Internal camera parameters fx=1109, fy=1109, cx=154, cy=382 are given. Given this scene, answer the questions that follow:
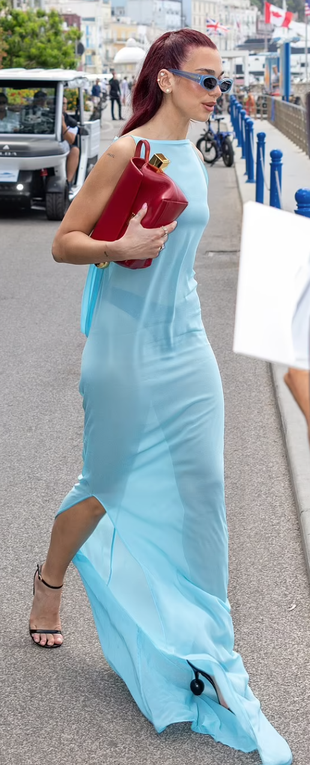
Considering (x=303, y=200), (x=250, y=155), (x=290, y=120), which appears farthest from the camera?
(x=290, y=120)

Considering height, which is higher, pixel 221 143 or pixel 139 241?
pixel 139 241

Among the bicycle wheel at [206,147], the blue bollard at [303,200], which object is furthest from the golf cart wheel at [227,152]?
the blue bollard at [303,200]

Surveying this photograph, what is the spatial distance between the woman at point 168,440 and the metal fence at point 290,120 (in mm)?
20645

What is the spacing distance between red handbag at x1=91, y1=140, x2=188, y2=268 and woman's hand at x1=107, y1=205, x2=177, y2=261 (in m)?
0.02

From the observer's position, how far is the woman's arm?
8.93 feet

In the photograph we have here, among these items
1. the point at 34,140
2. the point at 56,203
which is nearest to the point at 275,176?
the point at 56,203

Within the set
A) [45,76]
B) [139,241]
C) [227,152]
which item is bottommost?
[227,152]

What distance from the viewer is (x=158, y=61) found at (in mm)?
2955

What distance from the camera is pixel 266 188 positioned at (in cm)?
1864

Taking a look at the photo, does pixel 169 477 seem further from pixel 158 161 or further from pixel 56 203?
pixel 56 203

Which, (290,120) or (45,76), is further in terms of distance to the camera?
(290,120)

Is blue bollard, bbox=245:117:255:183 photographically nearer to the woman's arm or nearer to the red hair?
the red hair

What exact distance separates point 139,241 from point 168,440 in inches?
21.0

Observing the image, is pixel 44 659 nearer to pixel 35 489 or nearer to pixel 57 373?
pixel 35 489
